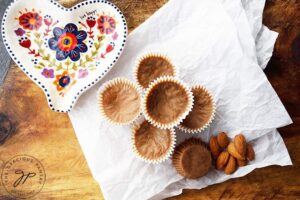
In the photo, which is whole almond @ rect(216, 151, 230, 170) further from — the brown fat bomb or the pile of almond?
the brown fat bomb

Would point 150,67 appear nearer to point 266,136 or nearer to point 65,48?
point 65,48

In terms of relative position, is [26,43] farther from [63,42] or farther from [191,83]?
[191,83]

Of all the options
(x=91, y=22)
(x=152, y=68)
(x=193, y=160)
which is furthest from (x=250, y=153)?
(x=91, y=22)

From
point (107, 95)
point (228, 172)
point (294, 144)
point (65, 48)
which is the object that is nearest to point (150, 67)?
point (107, 95)

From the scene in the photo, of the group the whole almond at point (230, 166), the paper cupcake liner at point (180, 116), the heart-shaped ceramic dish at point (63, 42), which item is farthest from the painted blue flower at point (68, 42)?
the whole almond at point (230, 166)

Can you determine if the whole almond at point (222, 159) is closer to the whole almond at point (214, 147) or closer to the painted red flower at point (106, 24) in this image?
the whole almond at point (214, 147)

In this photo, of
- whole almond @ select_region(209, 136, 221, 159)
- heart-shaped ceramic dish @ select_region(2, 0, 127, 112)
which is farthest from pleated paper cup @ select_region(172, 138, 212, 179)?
heart-shaped ceramic dish @ select_region(2, 0, 127, 112)

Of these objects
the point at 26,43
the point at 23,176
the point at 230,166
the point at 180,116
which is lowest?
the point at 23,176

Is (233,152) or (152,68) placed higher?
(152,68)
